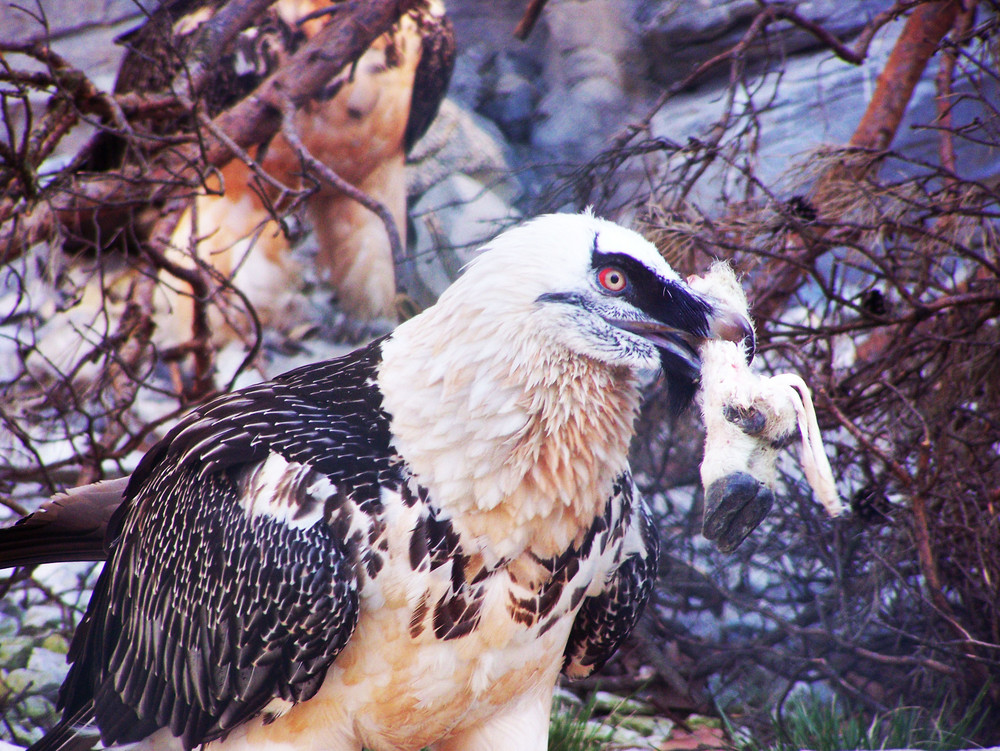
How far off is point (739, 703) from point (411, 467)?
7.91 ft

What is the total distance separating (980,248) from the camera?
356 centimetres

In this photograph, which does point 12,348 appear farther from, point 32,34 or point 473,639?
point 473,639

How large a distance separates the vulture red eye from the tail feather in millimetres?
1469

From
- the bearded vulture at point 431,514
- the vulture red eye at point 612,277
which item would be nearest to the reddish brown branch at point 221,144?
the bearded vulture at point 431,514

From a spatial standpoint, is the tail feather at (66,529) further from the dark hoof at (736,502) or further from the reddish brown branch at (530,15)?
the reddish brown branch at (530,15)

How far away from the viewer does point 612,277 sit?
183 centimetres

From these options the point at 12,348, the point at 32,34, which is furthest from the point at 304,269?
the point at 32,34

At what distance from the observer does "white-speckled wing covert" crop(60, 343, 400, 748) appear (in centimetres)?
179

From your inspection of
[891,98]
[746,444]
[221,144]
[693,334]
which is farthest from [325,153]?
[746,444]

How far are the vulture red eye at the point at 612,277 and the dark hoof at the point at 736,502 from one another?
45 cm

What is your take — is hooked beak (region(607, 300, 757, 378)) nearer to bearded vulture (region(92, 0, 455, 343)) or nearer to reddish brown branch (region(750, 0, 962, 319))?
reddish brown branch (region(750, 0, 962, 319))

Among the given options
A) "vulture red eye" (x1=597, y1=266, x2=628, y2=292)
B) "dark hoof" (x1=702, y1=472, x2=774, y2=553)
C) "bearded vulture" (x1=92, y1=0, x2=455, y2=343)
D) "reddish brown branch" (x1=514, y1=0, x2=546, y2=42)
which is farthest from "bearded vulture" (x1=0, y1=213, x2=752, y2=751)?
"reddish brown branch" (x1=514, y1=0, x2=546, y2=42)

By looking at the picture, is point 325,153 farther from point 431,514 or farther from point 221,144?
point 431,514

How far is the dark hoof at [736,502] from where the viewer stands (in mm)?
1665
